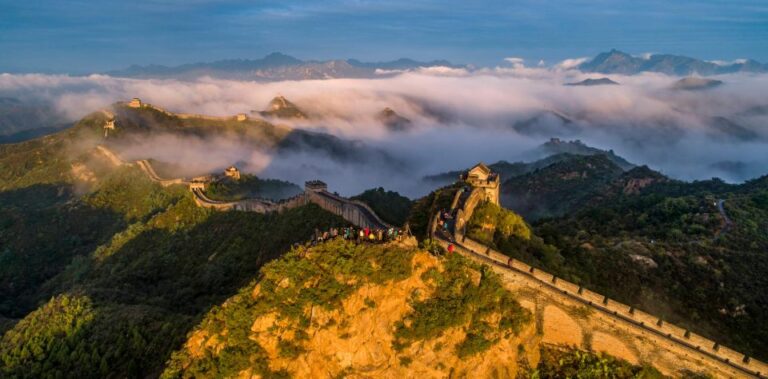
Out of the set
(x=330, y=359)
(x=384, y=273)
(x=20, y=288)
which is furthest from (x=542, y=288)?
(x=20, y=288)

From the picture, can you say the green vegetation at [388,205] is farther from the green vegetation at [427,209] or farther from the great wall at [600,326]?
the great wall at [600,326]

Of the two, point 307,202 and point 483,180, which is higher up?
point 483,180

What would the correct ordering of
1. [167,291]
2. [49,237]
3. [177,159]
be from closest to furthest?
[167,291], [49,237], [177,159]

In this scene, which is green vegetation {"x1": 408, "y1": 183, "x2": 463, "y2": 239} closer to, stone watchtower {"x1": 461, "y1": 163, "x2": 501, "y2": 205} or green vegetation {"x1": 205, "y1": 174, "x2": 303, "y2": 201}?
stone watchtower {"x1": 461, "y1": 163, "x2": 501, "y2": 205}

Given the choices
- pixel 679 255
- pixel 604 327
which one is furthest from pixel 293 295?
pixel 679 255

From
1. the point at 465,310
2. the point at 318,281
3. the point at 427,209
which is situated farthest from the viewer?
the point at 427,209

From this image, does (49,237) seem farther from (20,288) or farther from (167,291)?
(167,291)

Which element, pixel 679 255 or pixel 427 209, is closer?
pixel 427 209

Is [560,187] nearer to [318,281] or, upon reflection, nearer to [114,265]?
[114,265]
